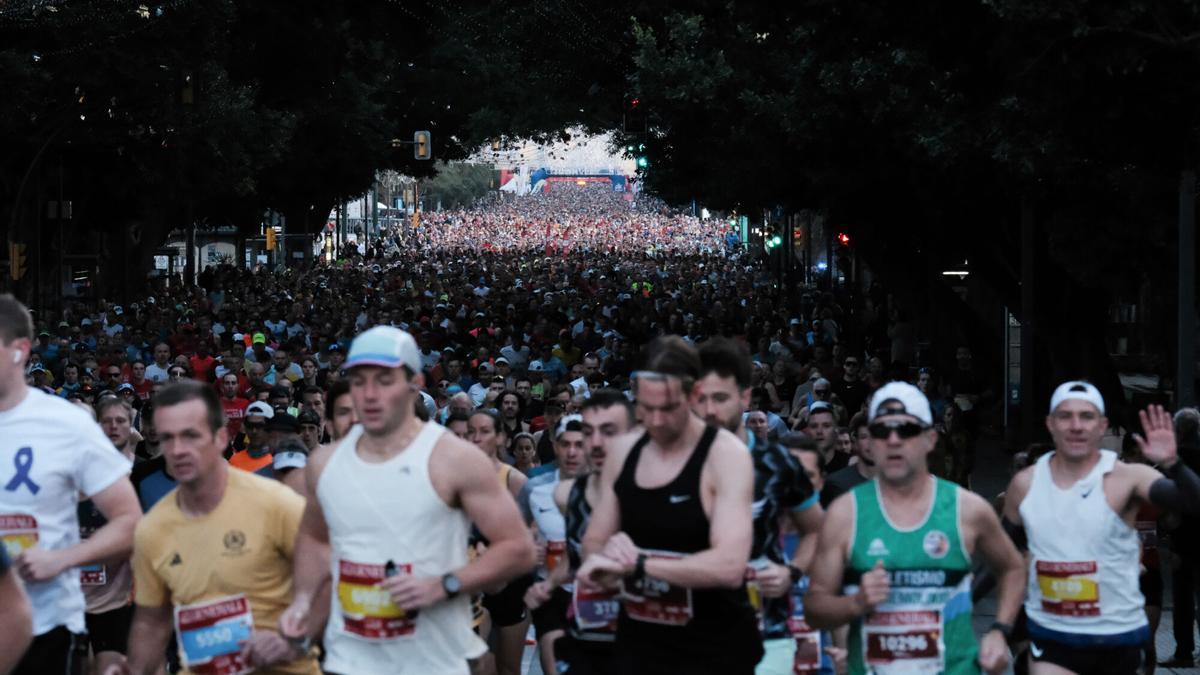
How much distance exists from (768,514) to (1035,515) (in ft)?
5.63

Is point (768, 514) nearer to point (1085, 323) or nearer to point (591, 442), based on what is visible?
point (591, 442)

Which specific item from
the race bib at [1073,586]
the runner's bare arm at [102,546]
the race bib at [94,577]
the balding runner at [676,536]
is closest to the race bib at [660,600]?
the balding runner at [676,536]

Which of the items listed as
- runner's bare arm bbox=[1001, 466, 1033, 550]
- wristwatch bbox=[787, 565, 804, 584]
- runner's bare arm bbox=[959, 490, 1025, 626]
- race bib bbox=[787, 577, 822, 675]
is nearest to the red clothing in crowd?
race bib bbox=[787, 577, 822, 675]

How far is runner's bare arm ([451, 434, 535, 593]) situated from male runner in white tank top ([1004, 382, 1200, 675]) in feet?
8.06

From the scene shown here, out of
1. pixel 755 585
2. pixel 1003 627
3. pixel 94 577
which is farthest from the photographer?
pixel 94 577

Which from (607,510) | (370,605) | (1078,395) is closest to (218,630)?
(370,605)

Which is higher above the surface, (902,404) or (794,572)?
(902,404)

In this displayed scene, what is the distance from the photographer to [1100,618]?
770 cm

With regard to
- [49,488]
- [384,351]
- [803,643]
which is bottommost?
[803,643]

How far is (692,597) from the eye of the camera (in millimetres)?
5984

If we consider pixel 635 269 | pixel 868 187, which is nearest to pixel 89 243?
pixel 635 269

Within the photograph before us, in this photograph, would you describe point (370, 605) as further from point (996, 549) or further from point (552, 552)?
point (552, 552)

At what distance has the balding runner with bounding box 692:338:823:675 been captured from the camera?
249 inches

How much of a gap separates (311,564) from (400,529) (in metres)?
0.40
